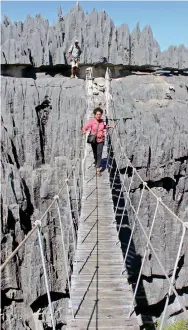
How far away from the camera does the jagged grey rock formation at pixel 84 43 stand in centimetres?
920

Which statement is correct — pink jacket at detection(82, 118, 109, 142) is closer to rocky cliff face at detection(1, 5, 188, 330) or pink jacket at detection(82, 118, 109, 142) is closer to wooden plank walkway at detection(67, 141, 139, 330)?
wooden plank walkway at detection(67, 141, 139, 330)

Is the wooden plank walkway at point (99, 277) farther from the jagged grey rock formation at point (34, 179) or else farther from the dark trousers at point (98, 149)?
the jagged grey rock formation at point (34, 179)

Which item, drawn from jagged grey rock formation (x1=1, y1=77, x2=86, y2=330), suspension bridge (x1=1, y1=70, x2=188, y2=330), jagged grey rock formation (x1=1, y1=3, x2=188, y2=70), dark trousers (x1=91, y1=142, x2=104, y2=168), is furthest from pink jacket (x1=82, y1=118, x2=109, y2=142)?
jagged grey rock formation (x1=1, y1=3, x2=188, y2=70)

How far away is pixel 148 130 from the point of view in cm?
881

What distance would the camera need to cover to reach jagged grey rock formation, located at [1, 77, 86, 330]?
7.23 meters

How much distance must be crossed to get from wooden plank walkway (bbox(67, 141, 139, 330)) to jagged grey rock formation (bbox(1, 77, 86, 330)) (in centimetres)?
344

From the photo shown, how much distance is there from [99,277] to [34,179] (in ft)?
16.9

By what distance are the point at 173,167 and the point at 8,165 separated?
371 centimetres

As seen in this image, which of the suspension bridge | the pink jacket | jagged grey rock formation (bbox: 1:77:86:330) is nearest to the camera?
the suspension bridge

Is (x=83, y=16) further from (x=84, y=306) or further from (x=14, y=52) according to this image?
(x=84, y=306)

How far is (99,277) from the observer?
2.99 meters

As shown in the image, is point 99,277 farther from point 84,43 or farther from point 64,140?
point 84,43

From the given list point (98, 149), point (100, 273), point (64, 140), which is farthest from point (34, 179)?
point (100, 273)

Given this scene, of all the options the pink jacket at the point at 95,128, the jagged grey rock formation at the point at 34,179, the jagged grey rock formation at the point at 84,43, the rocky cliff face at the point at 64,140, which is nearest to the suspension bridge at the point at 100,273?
the pink jacket at the point at 95,128
